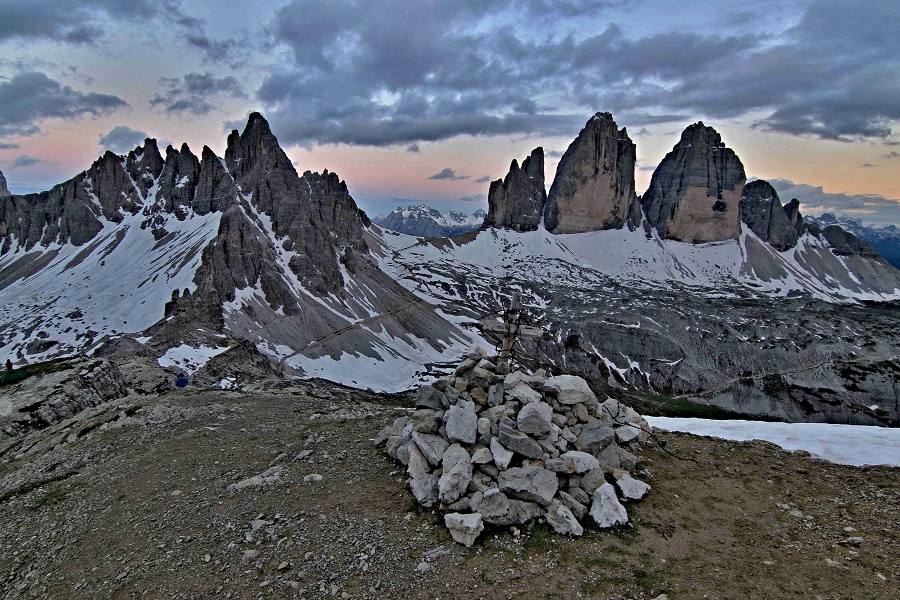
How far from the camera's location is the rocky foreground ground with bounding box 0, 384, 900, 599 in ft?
30.2

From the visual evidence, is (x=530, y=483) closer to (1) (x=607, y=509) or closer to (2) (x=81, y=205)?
(1) (x=607, y=509)

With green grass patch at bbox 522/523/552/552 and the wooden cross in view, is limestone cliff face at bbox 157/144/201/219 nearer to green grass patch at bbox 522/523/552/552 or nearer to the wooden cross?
the wooden cross

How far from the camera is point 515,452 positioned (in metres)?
12.1

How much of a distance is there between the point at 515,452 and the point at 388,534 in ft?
13.0

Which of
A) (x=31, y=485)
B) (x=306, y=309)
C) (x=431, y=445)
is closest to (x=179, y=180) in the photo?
(x=306, y=309)

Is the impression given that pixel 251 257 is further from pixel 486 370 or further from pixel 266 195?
pixel 486 370

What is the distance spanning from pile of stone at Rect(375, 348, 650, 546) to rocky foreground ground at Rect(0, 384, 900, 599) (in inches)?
20.4

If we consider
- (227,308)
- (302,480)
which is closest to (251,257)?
(227,308)

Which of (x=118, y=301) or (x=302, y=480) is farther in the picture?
(x=118, y=301)

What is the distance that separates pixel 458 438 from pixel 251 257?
102 meters

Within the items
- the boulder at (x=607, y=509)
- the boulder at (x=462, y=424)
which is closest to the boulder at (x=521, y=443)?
the boulder at (x=462, y=424)

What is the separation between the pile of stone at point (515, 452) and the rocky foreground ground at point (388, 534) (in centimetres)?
52

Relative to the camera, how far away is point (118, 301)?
9788 cm

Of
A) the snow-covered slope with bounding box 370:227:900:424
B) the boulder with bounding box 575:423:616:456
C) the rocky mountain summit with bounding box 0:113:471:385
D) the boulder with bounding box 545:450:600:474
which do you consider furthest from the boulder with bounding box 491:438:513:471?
the snow-covered slope with bounding box 370:227:900:424
